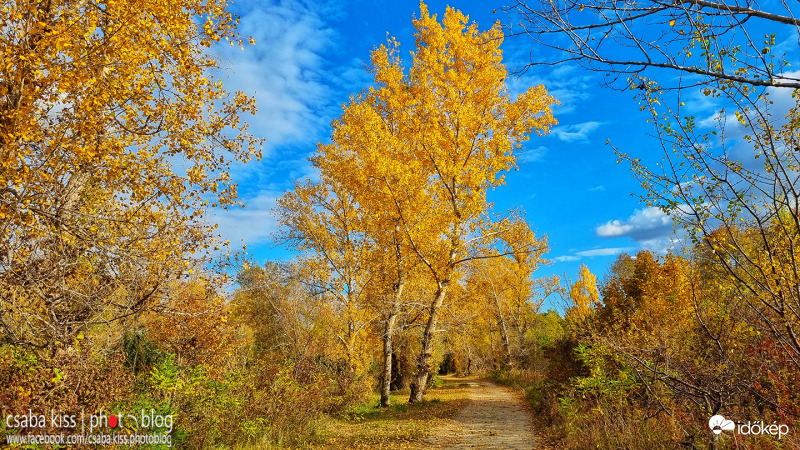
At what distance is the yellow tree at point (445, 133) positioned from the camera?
39.7 ft

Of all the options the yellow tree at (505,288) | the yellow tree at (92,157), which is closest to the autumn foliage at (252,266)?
the yellow tree at (92,157)

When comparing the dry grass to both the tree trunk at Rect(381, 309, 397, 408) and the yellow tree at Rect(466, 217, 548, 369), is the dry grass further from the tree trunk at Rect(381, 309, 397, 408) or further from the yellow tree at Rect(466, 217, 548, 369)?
the yellow tree at Rect(466, 217, 548, 369)

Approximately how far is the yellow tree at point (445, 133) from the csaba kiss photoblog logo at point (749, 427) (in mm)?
8179

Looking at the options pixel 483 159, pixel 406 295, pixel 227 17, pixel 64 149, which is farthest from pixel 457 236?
A: pixel 64 149

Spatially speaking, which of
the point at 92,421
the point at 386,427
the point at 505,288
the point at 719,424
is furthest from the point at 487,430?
the point at 505,288

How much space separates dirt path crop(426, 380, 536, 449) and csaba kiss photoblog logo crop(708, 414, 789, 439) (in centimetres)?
473

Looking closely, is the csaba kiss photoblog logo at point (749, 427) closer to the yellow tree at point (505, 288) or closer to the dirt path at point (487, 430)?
the dirt path at point (487, 430)

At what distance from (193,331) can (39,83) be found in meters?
9.12

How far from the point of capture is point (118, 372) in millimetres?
5949

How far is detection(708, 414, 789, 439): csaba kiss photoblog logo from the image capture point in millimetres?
4355

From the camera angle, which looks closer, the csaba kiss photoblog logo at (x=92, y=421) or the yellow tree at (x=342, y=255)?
the csaba kiss photoblog logo at (x=92, y=421)

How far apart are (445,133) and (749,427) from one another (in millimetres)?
9889

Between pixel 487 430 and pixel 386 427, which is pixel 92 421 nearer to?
pixel 386 427

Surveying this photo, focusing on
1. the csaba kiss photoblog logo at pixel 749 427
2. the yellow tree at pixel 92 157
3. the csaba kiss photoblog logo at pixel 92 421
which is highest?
the yellow tree at pixel 92 157
